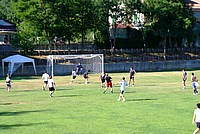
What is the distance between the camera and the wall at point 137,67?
63125 millimetres

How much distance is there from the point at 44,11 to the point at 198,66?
25.2 meters

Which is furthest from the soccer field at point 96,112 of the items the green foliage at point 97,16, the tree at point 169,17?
the tree at point 169,17

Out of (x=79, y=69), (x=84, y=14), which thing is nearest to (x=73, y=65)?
(x=79, y=69)

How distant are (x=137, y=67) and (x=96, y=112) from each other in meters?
44.7

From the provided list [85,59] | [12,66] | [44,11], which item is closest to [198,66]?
[85,59]

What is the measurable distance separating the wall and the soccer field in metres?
23.6

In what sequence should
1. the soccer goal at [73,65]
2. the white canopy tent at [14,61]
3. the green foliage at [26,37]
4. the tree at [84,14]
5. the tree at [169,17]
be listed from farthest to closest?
the tree at [169,17] < the tree at [84,14] < the green foliage at [26,37] < the soccer goal at [73,65] < the white canopy tent at [14,61]

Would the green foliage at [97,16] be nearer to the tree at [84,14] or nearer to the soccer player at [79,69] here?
the tree at [84,14]

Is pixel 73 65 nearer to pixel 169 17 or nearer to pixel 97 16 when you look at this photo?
pixel 97 16

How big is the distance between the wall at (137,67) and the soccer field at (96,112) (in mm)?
23645

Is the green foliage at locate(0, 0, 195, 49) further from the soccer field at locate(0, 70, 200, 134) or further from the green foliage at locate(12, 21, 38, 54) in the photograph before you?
the soccer field at locate(0, 70, 200, 134)

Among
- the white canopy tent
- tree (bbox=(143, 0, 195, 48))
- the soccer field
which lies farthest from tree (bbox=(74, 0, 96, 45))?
the soccer field

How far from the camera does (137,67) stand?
70.6 metres

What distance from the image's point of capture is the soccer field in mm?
21250
